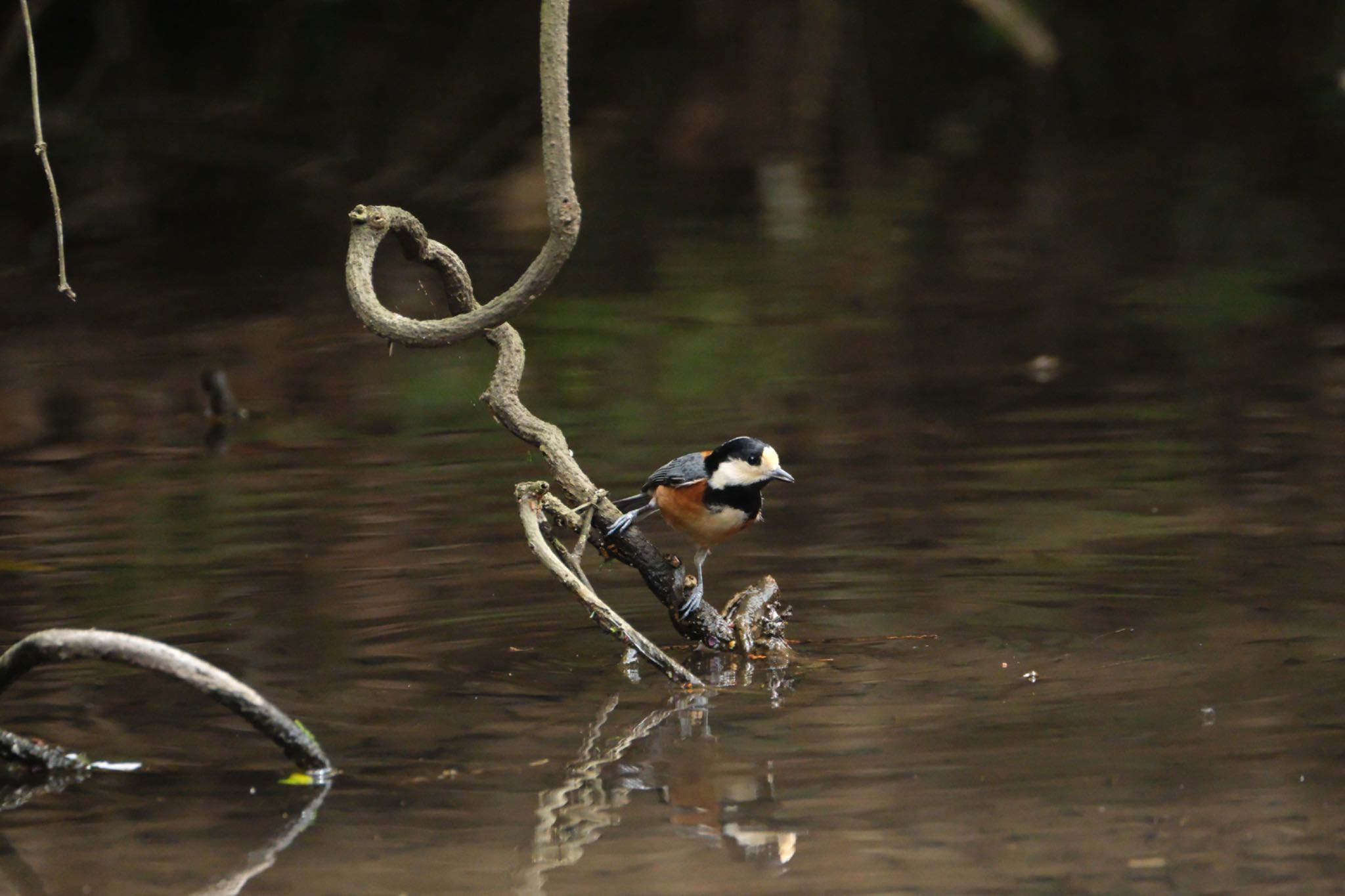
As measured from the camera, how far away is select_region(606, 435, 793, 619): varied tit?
19.5 feet

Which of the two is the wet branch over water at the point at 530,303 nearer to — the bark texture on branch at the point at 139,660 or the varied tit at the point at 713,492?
the varied tit at the point at 713,492

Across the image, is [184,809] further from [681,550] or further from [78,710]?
[681,550]

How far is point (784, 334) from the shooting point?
455 inches

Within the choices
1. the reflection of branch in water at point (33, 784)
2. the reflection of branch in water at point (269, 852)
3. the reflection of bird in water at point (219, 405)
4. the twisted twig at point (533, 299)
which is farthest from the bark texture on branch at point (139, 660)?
the reflection of bird in water at point (219, 405)

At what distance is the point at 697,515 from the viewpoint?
604 centimetres

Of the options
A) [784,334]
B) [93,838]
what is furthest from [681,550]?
[784,334]

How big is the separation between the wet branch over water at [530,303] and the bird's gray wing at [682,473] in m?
0.19

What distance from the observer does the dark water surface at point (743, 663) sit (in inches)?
177

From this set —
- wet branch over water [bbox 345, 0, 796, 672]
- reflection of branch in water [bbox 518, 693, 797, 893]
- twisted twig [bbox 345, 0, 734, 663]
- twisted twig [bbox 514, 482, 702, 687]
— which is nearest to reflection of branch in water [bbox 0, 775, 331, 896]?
reflection of branch in water [bbox 518, 693, 797, 893]

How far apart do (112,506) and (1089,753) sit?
474 centimetres

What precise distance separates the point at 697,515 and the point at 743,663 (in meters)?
0.48

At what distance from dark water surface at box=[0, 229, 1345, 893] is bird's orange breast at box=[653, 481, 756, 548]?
1.38 ft

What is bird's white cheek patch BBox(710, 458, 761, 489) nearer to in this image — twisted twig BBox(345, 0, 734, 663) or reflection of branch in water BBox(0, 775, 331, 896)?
twisted twig BBox(345, 0, 734, 663)

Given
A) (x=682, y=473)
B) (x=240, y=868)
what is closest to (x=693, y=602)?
(x=682, y=473)
